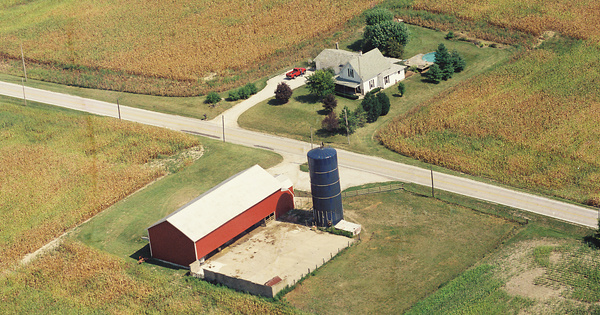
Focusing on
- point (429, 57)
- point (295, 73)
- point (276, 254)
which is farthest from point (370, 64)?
point (276, 254)

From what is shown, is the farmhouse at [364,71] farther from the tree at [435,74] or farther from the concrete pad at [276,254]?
the concrete pad at [276,254]

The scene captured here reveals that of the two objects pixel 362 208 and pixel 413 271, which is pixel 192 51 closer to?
pixel 362 208

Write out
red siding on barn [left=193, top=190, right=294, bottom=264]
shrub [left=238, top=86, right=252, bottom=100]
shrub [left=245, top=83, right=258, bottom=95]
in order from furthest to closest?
1. shrub [left=245, top=83, right=258, bottom=95]
2. shrub [left=238, top=86, right=252, bottom=100]
3. red siding on barn [left=193, top=190, right=294, bottom=264]

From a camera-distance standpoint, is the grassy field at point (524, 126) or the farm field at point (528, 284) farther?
the grassy field at point (524, 126)

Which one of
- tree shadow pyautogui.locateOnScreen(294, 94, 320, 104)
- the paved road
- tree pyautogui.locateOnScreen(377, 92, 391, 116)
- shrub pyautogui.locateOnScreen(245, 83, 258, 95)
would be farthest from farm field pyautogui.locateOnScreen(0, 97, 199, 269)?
tree pyautogui.locateOnScreen(377, 92, 391, 116)

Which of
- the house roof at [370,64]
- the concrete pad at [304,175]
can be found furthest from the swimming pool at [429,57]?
the concrete pad at [304,175]

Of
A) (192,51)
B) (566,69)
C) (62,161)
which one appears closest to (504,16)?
(566,69)

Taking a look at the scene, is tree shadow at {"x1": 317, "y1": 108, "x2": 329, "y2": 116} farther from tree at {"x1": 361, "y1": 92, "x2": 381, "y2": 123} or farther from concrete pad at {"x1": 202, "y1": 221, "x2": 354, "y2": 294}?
concrete pad at {"x1": 202, "y1": 221, "x2": 354, "y2": 294}
